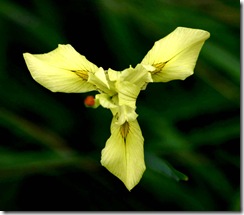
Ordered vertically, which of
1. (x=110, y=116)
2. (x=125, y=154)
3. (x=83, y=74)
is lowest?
(x=110, y=116)

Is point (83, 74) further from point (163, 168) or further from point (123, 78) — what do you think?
point (163, 168)

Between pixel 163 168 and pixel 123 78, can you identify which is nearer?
pixel 123 78

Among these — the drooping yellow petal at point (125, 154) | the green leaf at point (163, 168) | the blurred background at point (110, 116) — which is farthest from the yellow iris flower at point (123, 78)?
the blurred background at point (110, 116)

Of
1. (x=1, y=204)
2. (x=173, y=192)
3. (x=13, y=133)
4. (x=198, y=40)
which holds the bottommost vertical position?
(x=173, y=192)

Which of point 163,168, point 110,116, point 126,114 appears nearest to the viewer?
point 126,114

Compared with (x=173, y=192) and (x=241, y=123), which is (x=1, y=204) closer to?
(x=173, y=192)

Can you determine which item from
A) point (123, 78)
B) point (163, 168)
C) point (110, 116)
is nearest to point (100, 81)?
point (123, 78)

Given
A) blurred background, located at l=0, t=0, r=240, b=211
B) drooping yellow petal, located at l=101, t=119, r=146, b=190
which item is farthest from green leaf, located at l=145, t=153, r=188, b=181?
Answer: blurred background, located at l=0, t=0, r=240, b=211

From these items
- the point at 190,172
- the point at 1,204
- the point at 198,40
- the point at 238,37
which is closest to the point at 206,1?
the point at 238,37
